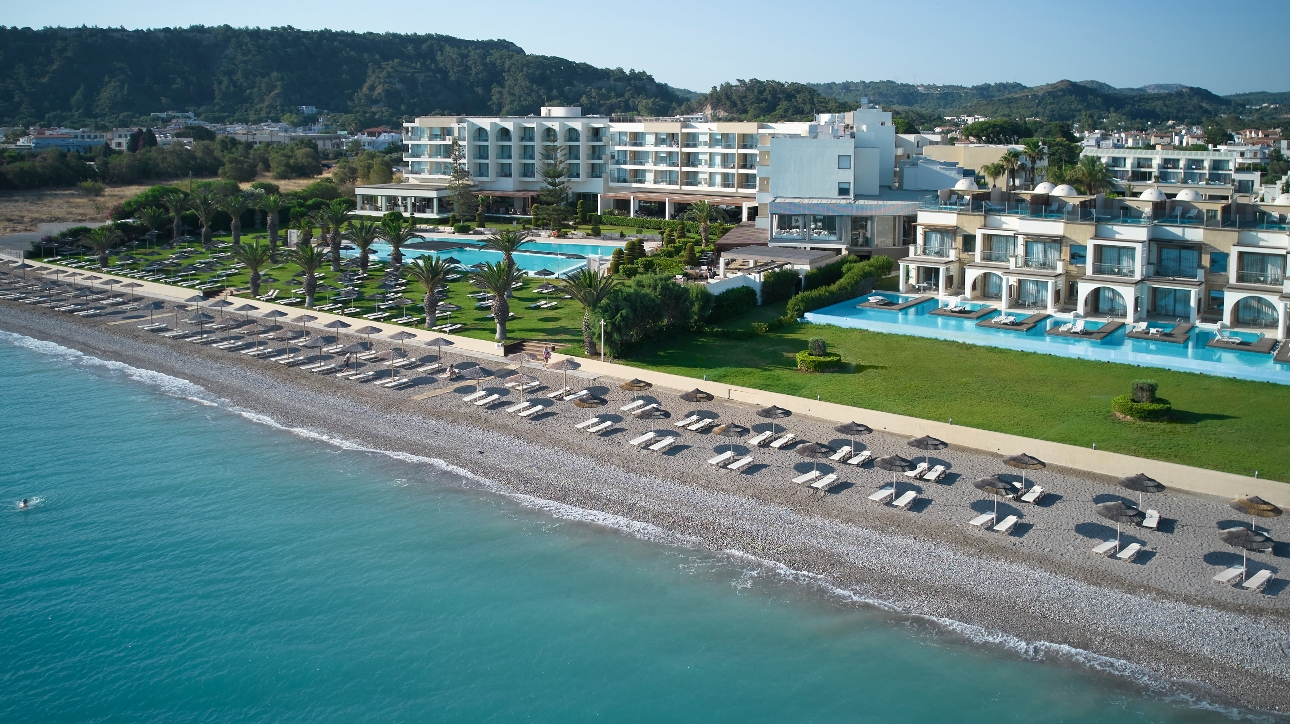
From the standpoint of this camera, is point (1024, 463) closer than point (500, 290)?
Yes

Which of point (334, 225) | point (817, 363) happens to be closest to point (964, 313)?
point (817, 363)

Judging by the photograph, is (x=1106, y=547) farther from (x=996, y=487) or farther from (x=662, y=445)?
Result: (x=662, y=445)

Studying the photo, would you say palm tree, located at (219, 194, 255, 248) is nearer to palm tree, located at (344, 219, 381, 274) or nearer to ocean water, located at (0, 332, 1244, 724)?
palm tree, located at (344, 219, 381, 274)

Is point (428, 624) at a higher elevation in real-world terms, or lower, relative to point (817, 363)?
lower

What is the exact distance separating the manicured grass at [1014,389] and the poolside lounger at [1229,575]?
17.2 feet

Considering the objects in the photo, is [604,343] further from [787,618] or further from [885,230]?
[885,230]

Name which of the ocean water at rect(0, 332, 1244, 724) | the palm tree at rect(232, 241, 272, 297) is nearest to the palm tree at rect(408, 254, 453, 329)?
the palm tree at rect(232, 241, 272, 297)

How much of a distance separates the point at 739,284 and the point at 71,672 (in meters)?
32.6

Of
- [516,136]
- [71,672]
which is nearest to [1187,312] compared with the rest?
[71,672]

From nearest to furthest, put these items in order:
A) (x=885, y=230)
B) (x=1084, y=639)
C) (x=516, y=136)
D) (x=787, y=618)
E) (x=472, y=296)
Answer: (x=1084, y=639) < (x=787, y=618) < (x=472, y=296) < (x=885, y=230) < (x=516, y=136)

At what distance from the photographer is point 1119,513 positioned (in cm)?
2434

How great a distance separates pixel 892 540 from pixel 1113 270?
2451 cm

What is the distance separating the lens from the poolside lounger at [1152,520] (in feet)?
81.2

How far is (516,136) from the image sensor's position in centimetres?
8550
